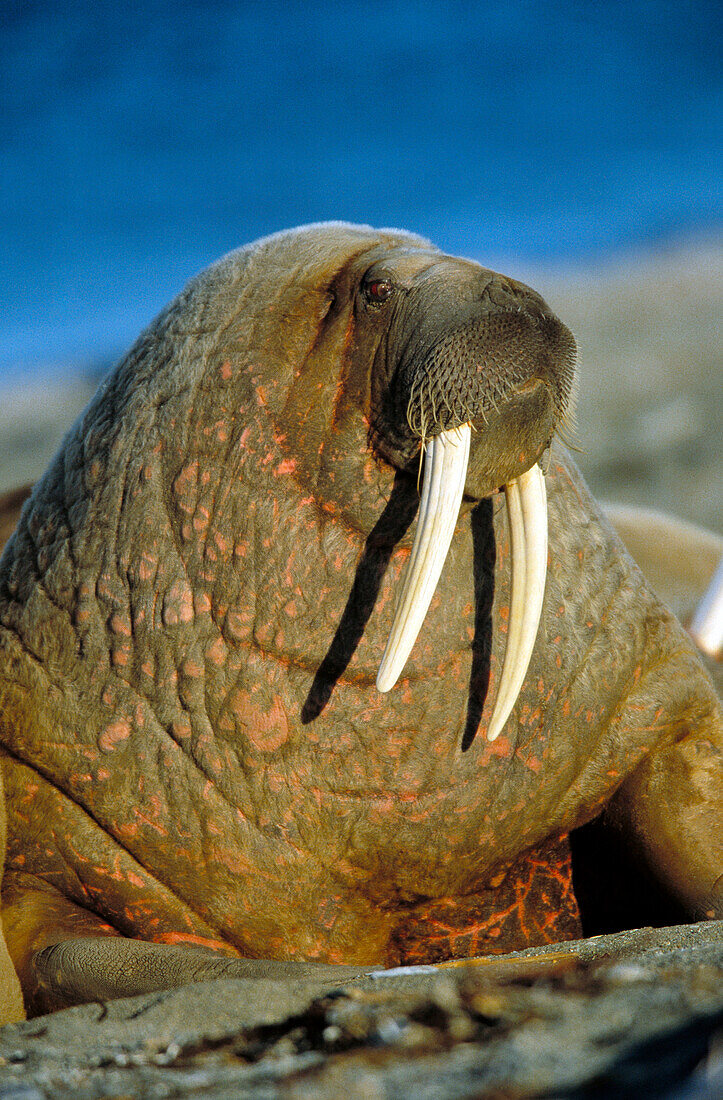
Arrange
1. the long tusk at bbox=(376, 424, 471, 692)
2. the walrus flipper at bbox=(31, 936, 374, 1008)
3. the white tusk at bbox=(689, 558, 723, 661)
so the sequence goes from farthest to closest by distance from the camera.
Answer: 1. the white tusk at bbox=(689, 558, 723, 661)
2. the long tusk at bbox=(376, 424, 471, 692)
3. the walrus flipper at bbox=(31, 936, 374, 1008)

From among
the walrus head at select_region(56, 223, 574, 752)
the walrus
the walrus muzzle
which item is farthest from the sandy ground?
the walrus

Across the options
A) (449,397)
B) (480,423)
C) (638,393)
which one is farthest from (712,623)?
(638,393)

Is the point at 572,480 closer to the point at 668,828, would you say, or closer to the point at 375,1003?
the point at 668,828

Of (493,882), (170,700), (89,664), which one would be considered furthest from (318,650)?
(493,882)

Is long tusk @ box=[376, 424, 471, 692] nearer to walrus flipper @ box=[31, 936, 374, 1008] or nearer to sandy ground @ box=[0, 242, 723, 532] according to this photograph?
sandy ground @ box=[0, 242, 723, 532]

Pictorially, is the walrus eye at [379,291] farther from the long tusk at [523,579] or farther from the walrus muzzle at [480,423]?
the long tusk at [523,579]

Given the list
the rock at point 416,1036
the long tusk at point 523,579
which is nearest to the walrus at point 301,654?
the long tusk at point 523,579
